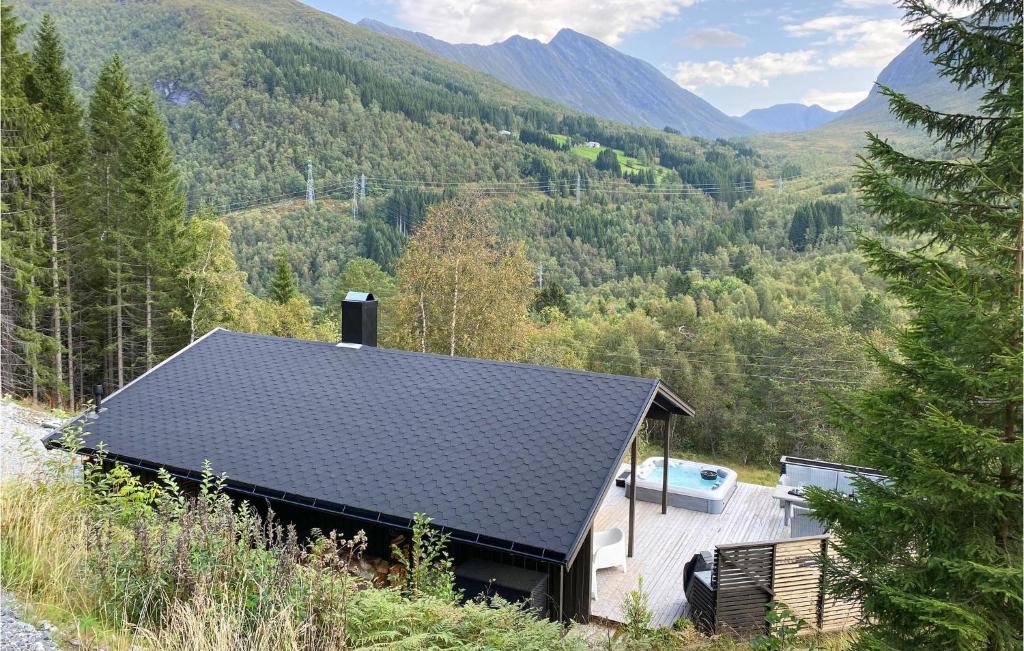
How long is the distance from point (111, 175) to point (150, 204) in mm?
1280

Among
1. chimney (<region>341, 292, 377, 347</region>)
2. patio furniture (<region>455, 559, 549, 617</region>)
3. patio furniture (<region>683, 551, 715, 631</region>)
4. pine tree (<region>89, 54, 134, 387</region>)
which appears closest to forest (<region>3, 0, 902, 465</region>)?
pine tree (<region>89, 54, 134, 387</region>)

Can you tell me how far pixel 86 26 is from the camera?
108 meters

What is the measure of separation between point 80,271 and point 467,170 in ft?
209

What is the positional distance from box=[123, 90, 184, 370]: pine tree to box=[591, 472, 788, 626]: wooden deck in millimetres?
14528

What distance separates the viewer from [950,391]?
394 cm

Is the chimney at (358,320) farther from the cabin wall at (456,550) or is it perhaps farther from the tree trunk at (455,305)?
the tree trunk at (455,305)

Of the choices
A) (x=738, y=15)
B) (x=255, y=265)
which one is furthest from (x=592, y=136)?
(x=255, y=265)

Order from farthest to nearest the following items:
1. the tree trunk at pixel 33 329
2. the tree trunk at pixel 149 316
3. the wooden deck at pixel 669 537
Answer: the tree trunk at pixel 149 316, the tree trunk at pixel 33 329, the wooden deck at pixel 669 537

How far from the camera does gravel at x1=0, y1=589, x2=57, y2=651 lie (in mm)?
2908

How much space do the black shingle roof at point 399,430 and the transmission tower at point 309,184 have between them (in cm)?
5973

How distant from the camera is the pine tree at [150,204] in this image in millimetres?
18016

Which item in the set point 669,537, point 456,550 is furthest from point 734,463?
point 456,550

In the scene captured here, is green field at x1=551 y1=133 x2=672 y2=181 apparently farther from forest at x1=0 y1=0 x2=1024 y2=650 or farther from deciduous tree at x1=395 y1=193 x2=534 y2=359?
deciduous tree at x1=395 y1=193 x2=534 y2=359

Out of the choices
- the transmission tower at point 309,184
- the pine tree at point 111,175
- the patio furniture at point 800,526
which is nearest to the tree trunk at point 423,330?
the pine tree at point 111,175
